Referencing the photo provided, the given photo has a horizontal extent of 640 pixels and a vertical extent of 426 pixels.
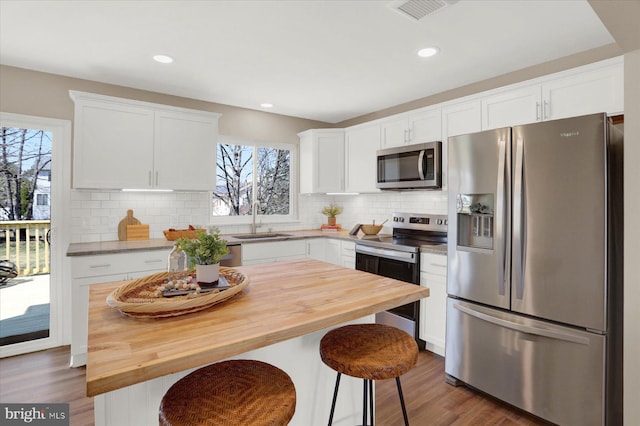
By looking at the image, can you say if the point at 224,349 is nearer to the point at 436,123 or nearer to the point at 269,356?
the point at 269,356

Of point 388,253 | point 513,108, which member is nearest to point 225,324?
point 388,253

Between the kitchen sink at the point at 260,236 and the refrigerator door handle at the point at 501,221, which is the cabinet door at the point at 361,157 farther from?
the refrigerator door handle at the point at 501,221

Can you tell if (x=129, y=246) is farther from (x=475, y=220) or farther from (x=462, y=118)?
(x=462, y=118)

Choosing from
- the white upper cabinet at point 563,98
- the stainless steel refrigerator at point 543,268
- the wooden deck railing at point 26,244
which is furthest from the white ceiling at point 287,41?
the wooden deck railing at point 26,244

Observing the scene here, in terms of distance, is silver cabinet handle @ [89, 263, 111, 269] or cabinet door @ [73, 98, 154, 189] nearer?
silver cabinet handle @ [89, 263, 111, 269]

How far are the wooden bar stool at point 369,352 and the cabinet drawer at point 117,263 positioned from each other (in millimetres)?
2186

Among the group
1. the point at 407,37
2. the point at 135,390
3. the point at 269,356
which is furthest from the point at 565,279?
the point at 135,390

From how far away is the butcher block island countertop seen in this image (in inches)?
34.9

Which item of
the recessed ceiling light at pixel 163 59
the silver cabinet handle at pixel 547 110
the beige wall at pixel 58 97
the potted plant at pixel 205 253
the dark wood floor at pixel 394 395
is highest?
the recessed ceiling light at pixel 163 59

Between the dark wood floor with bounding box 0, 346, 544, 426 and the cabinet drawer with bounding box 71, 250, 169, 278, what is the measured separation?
0.77m

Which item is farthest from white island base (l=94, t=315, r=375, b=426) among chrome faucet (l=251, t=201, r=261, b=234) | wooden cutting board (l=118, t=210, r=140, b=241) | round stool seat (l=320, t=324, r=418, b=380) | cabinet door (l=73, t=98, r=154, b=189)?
chrome faucet (l=251, t=201, r=261, b=234)

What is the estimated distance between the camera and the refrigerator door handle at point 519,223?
84.3 inches

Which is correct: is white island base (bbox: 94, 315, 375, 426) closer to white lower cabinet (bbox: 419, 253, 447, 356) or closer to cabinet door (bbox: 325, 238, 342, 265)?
white lower cabinet (bbox: 419, 253, 447, 356)

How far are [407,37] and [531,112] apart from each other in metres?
1.13
